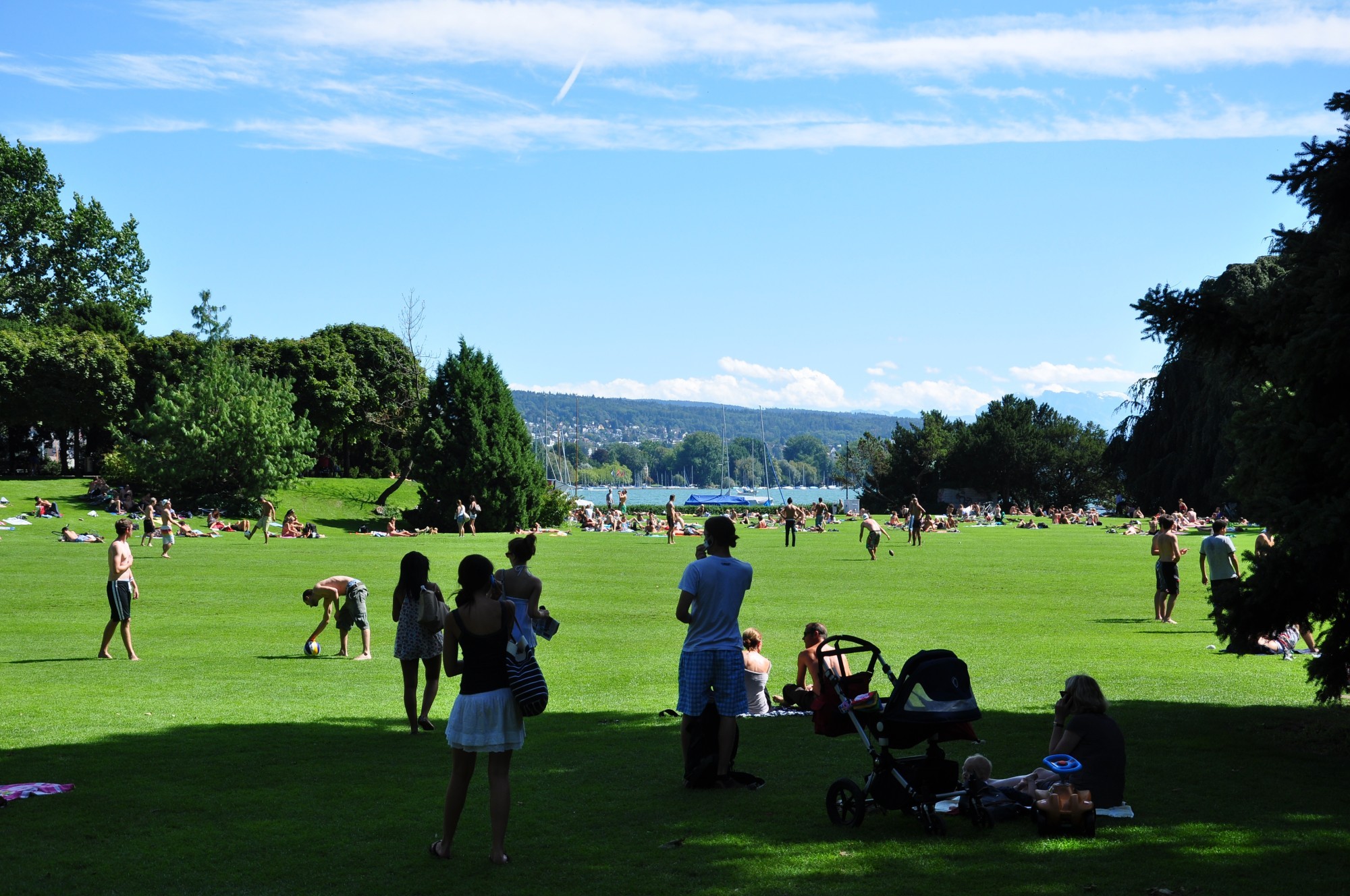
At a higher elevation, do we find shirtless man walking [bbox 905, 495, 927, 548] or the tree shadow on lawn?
shirtless man walking [bbox 905, 495, 927, 548]

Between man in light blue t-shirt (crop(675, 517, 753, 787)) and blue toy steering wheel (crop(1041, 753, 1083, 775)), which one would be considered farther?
man in light blue t-shirt (crop(675, 517, 753, 787))

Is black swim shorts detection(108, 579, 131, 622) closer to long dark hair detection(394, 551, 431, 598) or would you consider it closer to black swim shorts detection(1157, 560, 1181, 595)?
long dark hair detection(394, 551, 431, 598)

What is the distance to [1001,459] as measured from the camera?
112375mm

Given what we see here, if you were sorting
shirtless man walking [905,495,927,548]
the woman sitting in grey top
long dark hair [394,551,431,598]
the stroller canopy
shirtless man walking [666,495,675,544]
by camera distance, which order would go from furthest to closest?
shirtless man walking [666,495,675,544]
shirtless man walking [905,495,927,548]
the woman sitting in grey top
long dark hair [394,551,431,598]
the stroller canopy

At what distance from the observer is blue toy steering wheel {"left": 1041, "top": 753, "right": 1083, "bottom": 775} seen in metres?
7.99

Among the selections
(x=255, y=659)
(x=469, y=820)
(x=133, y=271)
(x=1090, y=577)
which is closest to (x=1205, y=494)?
(x=1090, y=577)

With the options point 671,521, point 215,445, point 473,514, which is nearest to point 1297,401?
point 671,521

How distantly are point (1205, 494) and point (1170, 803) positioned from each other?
64.0 metres

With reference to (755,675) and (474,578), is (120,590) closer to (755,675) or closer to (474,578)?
(755,675)

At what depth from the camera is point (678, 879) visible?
6.94m

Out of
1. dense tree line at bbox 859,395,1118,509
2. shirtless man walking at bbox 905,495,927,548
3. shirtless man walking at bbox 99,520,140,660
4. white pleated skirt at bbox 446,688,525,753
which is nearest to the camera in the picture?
white pleated skirt at bbox 446,688,525,753

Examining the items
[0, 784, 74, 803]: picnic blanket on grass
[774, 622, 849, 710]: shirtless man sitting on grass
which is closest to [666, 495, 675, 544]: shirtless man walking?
[774, 622, 849, 710]: shirtless man sitting on grass

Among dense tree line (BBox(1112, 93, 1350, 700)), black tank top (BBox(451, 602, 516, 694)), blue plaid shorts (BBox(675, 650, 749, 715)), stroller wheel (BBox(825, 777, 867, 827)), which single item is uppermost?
dense tree line (BBox(1112, 93, 1350, 700))

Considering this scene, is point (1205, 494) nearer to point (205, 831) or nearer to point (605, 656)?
point (605, 656)
